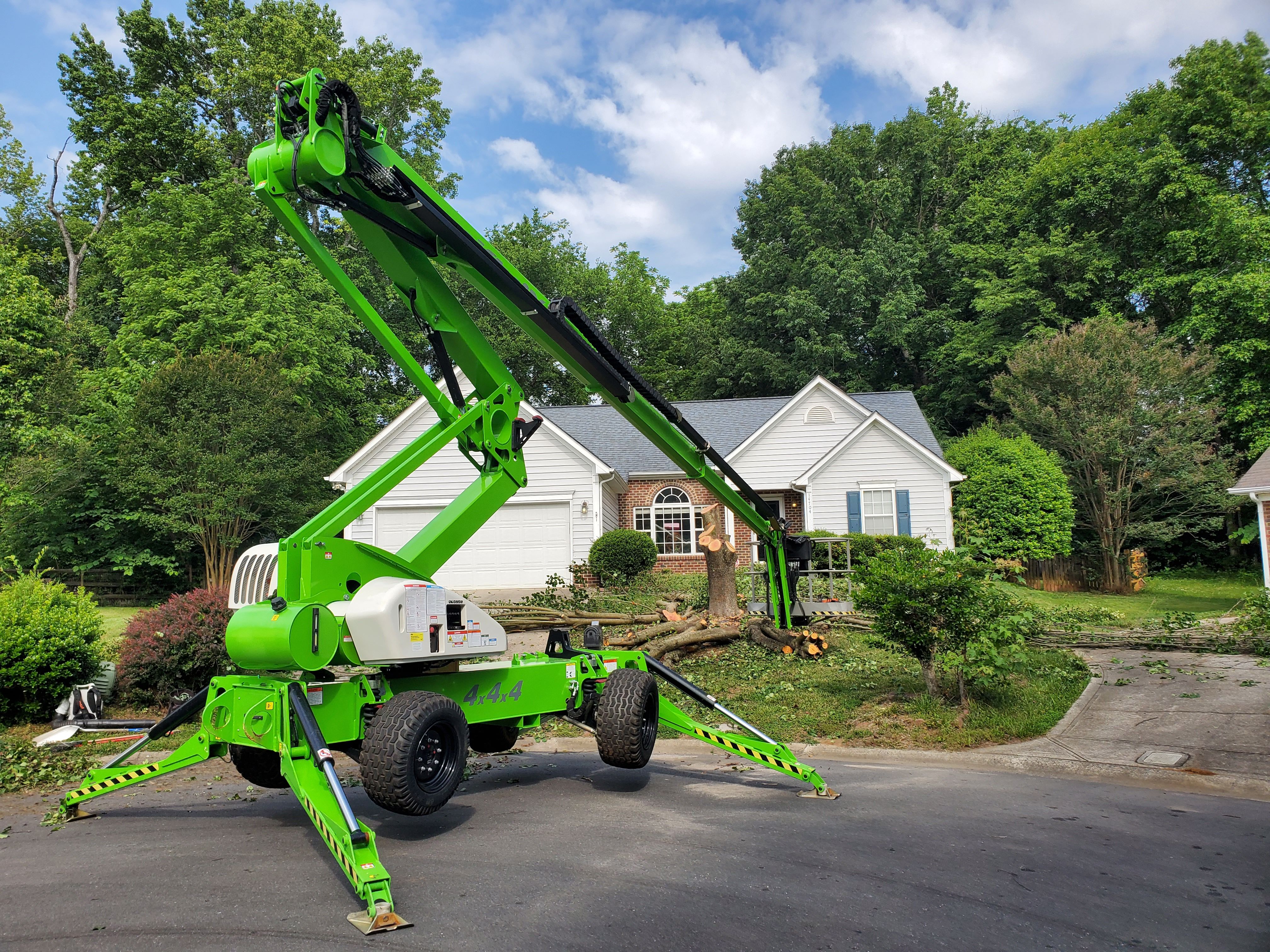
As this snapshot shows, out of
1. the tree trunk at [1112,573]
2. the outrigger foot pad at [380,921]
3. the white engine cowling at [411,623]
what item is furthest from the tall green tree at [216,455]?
the tree trunk at [1112,573]

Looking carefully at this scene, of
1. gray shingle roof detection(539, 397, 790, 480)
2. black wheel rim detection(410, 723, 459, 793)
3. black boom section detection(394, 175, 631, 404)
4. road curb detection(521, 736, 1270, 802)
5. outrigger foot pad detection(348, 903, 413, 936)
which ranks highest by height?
gray shingle roof detection(539, 397, 790, 480)

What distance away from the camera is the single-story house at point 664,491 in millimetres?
23719

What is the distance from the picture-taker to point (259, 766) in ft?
19.4

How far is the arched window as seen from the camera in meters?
26.3

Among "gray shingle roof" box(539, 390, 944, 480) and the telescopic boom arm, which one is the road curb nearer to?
the telescopic boom arm

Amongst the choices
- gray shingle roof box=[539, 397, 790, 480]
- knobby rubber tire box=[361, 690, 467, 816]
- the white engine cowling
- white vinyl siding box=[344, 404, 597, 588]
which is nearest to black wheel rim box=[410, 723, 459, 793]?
knobby rubber tire box=[361, 690, 467, 816]

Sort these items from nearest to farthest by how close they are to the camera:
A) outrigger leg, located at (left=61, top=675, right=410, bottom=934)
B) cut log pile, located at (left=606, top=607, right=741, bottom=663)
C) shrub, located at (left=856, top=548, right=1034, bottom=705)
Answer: outrigger leg, located at (left=61, top=675, right=410, bottom=934)
shrub, located at (left=856, top=548, right=1034, bottom=705)
cut log pile, located at (left=606, top=607, right=741, bottom=663)

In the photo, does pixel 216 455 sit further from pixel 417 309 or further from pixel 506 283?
pixel 506 283

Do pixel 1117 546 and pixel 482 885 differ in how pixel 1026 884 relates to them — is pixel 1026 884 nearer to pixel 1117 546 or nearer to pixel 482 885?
pixel 482 885

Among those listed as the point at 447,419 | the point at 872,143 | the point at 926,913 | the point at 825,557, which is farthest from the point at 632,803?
the point at 872,143

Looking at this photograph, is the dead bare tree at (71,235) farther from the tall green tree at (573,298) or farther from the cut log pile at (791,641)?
the cut log pile at (791,641)

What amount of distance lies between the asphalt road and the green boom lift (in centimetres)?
35

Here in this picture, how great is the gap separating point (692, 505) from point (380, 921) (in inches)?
895

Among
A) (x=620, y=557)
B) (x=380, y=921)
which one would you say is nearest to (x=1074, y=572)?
(x=620, y=557)
